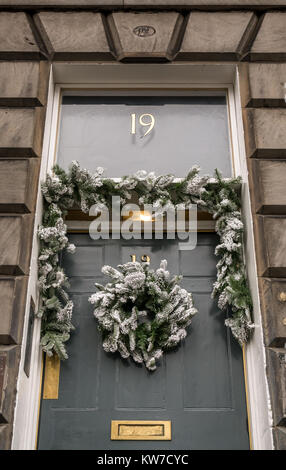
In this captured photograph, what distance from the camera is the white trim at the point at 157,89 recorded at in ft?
12.7

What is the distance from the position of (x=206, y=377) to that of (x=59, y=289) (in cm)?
133

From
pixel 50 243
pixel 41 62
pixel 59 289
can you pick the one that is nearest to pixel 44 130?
pixel 41 62

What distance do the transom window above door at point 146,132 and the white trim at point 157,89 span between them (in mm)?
92

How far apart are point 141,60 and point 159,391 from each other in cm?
291

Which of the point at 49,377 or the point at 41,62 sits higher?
the point at 41,62

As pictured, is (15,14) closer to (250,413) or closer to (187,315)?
(187,315)

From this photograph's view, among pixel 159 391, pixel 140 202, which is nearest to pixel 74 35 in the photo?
pixel 140 202

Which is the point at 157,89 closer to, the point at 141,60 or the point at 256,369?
the point at 141,60

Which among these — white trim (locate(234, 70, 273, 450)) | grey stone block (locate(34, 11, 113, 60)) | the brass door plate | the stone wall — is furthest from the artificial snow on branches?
grey stone block (locate(34, 11, 113, 60))

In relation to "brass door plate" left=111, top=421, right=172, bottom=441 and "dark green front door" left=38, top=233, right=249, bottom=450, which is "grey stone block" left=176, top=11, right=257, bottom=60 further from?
"brass door plate" left=111, top=421, right=172, bottom=441

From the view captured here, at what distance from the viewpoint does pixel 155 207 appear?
179 inches

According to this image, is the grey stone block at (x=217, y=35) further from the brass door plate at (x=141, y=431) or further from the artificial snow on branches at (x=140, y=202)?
the brass door plate at (x=141, y=431)

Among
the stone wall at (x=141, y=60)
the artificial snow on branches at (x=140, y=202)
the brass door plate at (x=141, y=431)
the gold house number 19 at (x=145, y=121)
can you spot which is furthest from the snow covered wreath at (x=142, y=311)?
the gold house number 19 at (x=145, y=121)
